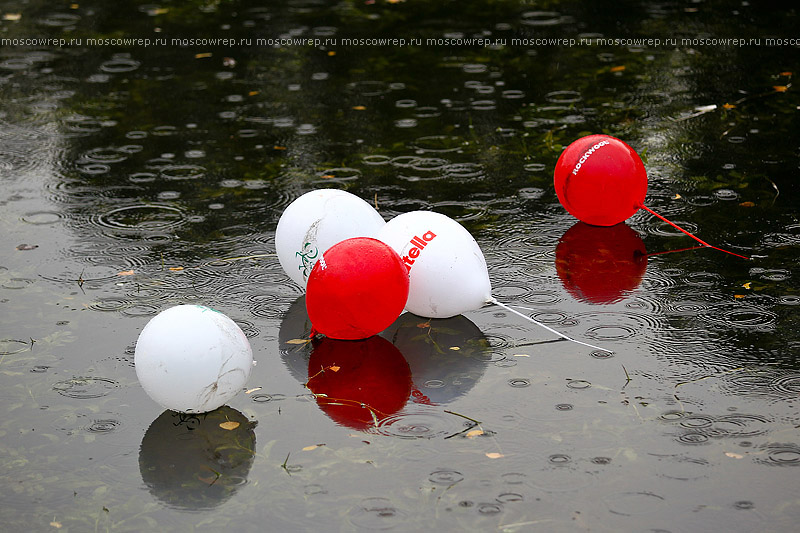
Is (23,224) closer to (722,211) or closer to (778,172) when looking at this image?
(722,211)

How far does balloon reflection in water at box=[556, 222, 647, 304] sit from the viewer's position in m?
5.20

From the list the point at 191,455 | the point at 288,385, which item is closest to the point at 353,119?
the point at 288,385

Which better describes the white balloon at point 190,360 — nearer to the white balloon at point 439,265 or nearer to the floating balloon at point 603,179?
the white balloon at point 439,265

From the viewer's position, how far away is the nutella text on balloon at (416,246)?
4684mm

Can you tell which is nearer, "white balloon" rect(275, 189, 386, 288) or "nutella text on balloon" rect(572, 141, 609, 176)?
"white balloon" rect(275, 189, 386, 288)

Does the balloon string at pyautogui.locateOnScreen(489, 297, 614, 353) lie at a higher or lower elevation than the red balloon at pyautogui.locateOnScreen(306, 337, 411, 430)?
higher

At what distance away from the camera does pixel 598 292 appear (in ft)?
17.0

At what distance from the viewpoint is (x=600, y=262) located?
5.55 metres

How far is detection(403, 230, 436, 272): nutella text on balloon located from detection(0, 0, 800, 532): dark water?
0.38m

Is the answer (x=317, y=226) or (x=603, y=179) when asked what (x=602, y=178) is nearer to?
(x=603, y=179)

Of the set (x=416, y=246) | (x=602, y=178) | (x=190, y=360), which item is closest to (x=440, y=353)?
(x=416, y=246)

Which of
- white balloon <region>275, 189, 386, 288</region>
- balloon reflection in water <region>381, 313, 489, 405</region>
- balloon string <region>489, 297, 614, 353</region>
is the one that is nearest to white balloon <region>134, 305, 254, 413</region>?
balloon reflection in water <region>381, 313, 489, 405</region>

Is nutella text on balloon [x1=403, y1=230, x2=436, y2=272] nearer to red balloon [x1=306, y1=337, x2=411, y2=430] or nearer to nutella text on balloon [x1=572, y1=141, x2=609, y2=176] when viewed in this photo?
red balloon [x1=306, y1=337, x2=411, y2=430]

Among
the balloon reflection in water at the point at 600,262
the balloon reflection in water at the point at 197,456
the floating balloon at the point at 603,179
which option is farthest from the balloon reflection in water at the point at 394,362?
the floating balloon at the point at 603,179
